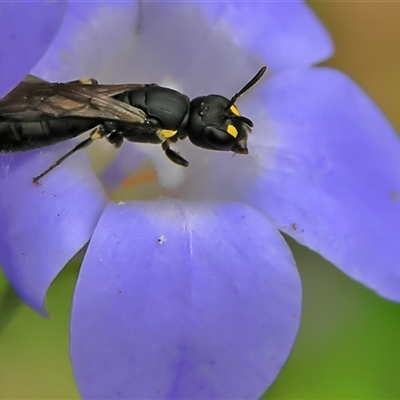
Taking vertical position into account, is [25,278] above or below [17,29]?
below

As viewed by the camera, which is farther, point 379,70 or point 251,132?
point 379,70

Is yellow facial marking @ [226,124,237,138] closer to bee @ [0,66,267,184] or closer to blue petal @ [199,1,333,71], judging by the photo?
bee @ [0,66,267,184]

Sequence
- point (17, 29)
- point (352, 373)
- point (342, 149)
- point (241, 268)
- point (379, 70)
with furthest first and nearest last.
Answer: point (379, 70) → point (352, 373) → point (342, 149) → point (241, 268) → point (17, 29)

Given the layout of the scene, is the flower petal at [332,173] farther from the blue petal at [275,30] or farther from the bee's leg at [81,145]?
the bee's leg at [81,145]

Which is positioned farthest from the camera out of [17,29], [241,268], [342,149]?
[342,149]

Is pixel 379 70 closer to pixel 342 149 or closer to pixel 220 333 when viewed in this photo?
pixel 342 149

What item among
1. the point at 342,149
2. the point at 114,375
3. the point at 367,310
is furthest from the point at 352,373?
the point at 114,375

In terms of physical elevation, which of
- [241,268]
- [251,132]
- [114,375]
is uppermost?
[251,132]
